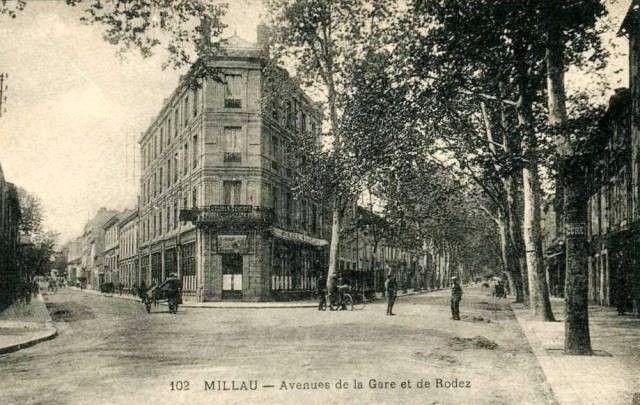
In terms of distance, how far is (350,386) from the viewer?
23.9 ft

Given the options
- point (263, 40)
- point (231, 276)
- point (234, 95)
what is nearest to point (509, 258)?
point (231, 276)

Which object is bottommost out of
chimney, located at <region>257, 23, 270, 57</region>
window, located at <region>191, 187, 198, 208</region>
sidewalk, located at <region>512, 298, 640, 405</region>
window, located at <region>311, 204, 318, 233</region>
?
sidewalk, located at <region>512, 298, 640, 405</region>

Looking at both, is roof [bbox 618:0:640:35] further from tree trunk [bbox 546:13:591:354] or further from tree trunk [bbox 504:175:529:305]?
tree trunk [bbox 504:175:529:305]

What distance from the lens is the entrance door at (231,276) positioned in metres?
30.9

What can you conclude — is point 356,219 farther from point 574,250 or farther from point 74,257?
point 74,257

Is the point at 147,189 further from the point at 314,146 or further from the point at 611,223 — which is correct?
the point at 611,223

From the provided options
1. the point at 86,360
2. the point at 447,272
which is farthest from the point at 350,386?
the point at 447,272

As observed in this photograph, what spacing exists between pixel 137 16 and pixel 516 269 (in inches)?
1059

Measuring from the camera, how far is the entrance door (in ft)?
101

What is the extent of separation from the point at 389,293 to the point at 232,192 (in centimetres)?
1314

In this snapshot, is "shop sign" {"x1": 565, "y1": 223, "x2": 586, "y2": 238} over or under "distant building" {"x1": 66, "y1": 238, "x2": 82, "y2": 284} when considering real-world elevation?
over

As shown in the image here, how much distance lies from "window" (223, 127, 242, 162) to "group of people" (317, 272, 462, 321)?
9318 mm

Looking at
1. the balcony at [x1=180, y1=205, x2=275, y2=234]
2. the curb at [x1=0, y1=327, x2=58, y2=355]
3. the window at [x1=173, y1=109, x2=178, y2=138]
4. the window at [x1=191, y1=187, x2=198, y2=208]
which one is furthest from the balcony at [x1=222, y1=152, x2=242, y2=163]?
the curb at [x1=0, y1=327, x2=58, y2=355]

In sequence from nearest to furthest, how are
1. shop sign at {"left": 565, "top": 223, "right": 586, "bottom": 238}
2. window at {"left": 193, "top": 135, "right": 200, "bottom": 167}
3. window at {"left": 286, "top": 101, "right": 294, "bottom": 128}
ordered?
shop sign at {"left": 565, "top": 223, "right": 586, "bottom": 238}
window at {"left": 193, "top": 135, "right": 200, "bottom": 167}
window at {"left": 286, "top": 101, "right": 294, "bottom": 128}
